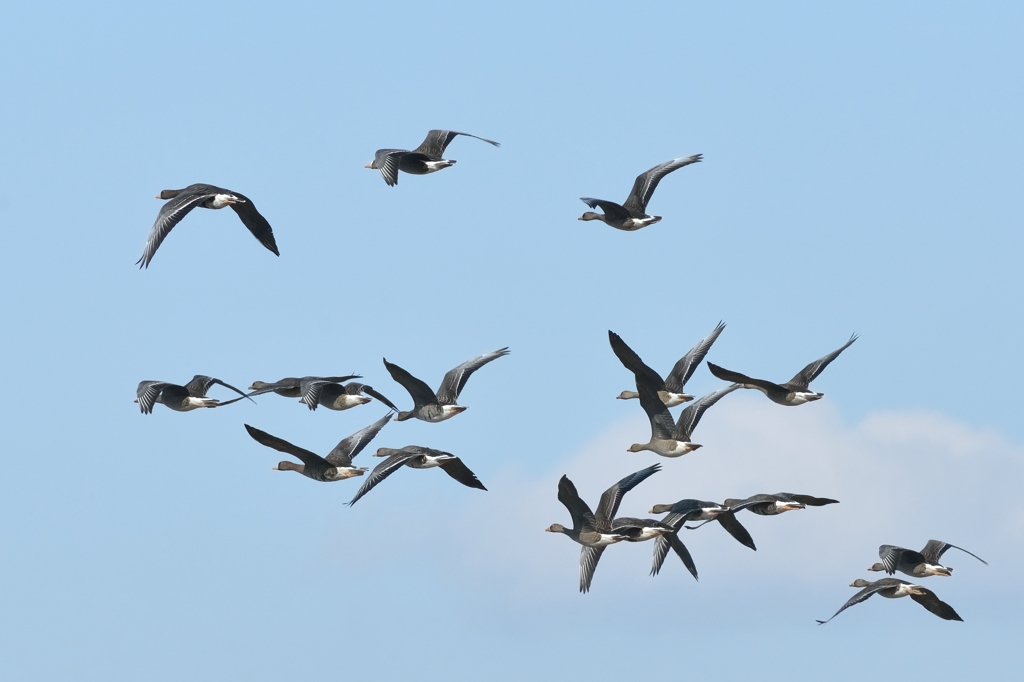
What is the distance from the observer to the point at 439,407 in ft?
118

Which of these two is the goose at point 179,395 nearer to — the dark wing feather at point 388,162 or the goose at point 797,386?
the dark wing feather at point 388,162

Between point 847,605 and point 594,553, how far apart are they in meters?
8.48

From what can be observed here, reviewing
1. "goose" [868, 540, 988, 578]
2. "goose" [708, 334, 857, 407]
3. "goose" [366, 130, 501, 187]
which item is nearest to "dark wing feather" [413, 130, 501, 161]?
"goose" [366, 130, 501, 187]

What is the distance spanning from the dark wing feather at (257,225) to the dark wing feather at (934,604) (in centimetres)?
1524

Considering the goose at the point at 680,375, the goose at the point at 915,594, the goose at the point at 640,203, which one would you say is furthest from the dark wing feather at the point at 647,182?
the goose at the point at 915,594

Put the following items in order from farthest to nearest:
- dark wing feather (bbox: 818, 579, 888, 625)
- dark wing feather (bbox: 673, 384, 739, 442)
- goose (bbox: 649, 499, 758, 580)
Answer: dark wing feather (bbox: 673, 384, 739, 442)
goose (bbox: 649, 499, 758, 580)
dark wing feather (bbox: 818, 579, 888, 625)

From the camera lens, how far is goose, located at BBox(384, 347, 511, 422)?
35.6 m

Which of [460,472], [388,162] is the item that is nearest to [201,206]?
[388,162]

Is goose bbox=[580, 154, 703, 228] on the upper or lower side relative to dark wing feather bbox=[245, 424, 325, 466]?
upper

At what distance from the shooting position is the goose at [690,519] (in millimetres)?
35000

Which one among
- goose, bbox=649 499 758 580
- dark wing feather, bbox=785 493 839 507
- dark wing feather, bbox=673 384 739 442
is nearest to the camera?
dark wing feather, bbox=785 493 839 507

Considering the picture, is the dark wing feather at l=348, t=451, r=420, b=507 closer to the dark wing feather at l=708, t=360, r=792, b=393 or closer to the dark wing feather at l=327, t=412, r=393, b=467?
the dark wing feather at l=327, t=412, r=393, b=467

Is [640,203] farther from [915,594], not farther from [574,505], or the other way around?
[915,594]

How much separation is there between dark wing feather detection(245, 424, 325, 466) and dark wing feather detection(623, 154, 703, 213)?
10.8 metres
